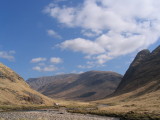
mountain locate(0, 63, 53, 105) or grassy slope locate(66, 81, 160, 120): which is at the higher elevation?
mountain locate(0, 63, 53, 105)

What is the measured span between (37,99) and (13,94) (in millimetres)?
18912

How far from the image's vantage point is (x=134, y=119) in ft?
176

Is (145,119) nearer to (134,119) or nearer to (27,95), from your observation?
(134,119)

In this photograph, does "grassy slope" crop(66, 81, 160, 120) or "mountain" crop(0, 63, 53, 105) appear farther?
"mountain" crop(0, 63, 53, 105)

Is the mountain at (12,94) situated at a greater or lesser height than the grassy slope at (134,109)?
greater

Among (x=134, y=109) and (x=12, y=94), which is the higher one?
(x=12, y=94)

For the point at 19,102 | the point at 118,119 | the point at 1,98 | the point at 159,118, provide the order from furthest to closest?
the point at 19,102
the point at 1,98
the point at 118,119
the point at 159,118

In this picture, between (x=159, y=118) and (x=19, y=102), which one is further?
(x=19, y=102)

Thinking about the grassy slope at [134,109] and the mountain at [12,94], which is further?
the mountain at [12,94]

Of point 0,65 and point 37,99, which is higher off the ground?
point 0,65

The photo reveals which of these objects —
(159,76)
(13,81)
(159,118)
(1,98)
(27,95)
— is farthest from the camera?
(159,76)

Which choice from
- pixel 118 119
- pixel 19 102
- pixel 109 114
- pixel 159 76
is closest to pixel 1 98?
pixel 19 102

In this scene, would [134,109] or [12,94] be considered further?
[12,94]

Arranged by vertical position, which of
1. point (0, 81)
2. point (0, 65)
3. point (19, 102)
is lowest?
point (19, 102)
